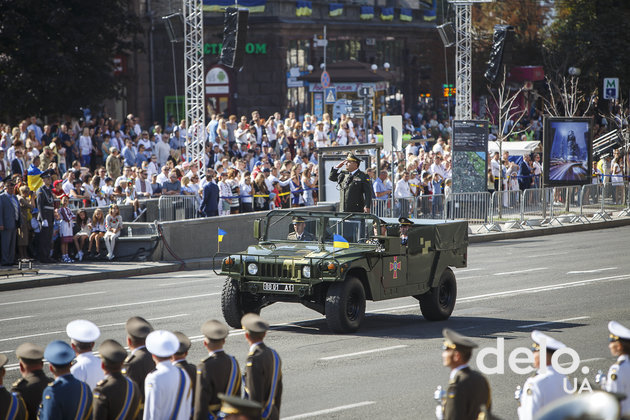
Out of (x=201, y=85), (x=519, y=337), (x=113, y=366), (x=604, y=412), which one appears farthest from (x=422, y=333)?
(x=201, y=85)

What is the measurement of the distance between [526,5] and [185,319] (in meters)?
58.6

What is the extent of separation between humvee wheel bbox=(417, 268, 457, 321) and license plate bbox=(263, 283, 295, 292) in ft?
8.64

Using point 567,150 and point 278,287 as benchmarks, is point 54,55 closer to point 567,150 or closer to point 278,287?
point 567,150

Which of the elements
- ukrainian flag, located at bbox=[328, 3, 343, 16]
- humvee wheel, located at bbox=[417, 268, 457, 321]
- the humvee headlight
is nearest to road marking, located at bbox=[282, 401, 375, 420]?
the humvee headlight

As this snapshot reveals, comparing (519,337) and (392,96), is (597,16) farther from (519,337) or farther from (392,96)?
(519,337)

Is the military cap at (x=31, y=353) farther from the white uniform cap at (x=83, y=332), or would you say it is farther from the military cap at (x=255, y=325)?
the military cap at (x=255, y=325)

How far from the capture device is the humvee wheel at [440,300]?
55.2 feet

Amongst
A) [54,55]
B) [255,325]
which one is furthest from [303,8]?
[255,325]

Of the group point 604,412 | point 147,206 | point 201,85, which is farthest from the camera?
point 201,85

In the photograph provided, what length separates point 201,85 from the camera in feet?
98.1

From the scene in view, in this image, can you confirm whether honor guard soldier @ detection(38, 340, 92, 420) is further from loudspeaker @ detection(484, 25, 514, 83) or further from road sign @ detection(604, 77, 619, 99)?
road sign @ detection(604, 77, 619, 99)

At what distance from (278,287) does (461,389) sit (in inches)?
320

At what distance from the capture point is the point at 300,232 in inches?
650

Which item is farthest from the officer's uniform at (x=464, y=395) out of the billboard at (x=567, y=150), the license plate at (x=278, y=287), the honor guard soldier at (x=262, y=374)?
the billboard at (x=567, y=150)
